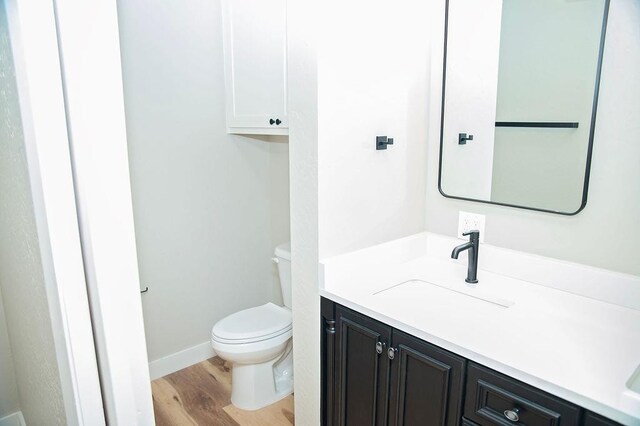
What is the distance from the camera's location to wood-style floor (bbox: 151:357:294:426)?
7.36 feet

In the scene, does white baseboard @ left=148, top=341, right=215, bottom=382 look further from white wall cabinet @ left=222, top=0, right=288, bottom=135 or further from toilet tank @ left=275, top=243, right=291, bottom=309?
white wall cabinet @ left=222, top=0, right=288, bottom=135

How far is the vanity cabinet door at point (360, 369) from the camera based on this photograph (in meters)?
1.55

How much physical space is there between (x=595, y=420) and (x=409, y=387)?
549 millimetres

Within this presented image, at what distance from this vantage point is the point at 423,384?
1.42 m

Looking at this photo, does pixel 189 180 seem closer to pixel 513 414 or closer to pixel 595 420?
pixel 513 414

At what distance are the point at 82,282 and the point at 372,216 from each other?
129 cm

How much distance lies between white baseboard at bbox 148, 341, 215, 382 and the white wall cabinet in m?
1.37

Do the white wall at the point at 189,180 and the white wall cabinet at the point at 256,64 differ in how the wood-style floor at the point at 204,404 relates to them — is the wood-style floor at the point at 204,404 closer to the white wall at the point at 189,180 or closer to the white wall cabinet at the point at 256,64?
the white wall at the point at 189,180

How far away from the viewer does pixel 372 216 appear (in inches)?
72.0

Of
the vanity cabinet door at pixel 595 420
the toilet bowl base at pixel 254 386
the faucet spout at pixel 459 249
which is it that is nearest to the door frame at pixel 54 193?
the vanity cabinet door at pixel 595 420

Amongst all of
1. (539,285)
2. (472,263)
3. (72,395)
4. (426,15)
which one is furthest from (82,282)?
(426,15)

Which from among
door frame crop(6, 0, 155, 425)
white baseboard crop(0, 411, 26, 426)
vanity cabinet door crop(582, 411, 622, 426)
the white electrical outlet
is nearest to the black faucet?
the white electrical outlet

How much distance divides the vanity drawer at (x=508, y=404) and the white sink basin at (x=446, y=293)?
358 mm

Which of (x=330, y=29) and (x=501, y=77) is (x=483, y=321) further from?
(x=330, y=29)
